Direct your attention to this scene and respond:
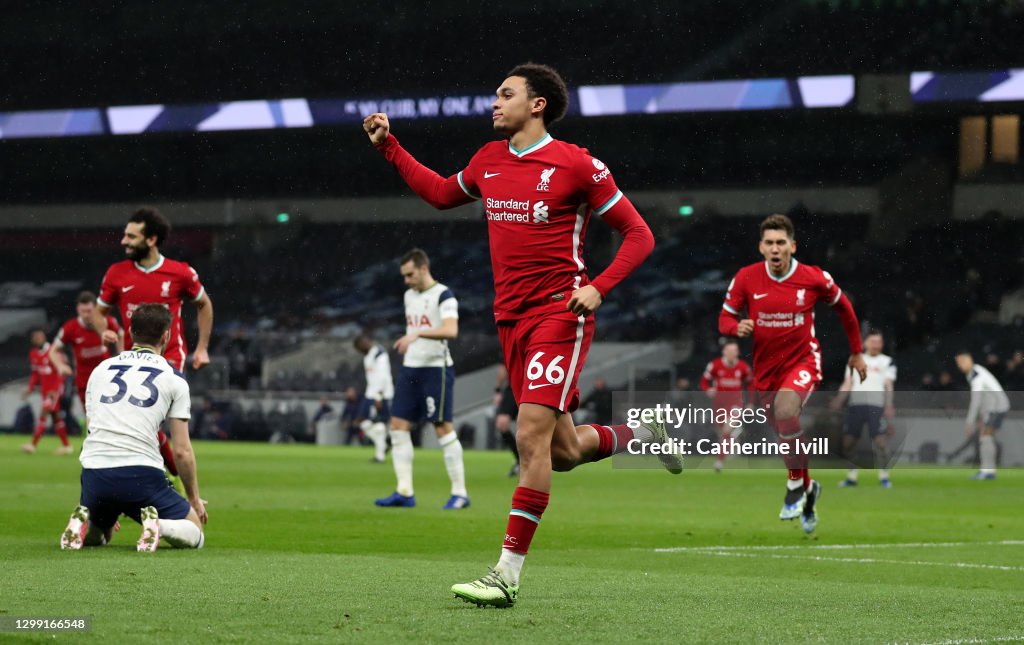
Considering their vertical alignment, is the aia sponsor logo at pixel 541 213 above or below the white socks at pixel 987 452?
above

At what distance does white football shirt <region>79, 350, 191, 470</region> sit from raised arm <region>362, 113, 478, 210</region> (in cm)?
209

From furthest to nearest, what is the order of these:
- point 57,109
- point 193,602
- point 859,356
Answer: point 57,109, point 859,356, point 193,602

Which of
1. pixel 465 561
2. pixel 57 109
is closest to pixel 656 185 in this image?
pixel 57 109

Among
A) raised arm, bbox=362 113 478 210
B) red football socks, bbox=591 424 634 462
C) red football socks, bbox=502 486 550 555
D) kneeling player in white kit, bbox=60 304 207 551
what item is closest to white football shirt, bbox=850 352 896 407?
red football socks, bbox=591 424 634 462

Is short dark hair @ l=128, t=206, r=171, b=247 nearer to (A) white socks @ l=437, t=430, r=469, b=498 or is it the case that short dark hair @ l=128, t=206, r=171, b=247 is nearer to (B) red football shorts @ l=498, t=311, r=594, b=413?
(A) white socks @ l=437, t=430, r=469, b=498

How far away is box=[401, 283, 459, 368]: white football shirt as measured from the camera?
14.1m

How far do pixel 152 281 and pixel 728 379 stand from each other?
49.3 ft

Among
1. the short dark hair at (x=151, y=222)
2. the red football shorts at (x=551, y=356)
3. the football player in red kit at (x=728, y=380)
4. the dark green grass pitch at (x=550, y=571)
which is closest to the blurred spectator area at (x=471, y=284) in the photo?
the football player in red kit at (x=728, y=380)

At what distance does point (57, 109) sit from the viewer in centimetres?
4291

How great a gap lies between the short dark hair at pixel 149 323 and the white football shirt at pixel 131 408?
9 centimetres

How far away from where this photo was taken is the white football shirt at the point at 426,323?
Result: 14.1m

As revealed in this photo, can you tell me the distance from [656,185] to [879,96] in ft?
30.5

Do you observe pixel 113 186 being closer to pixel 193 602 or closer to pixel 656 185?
pixel 656 185
